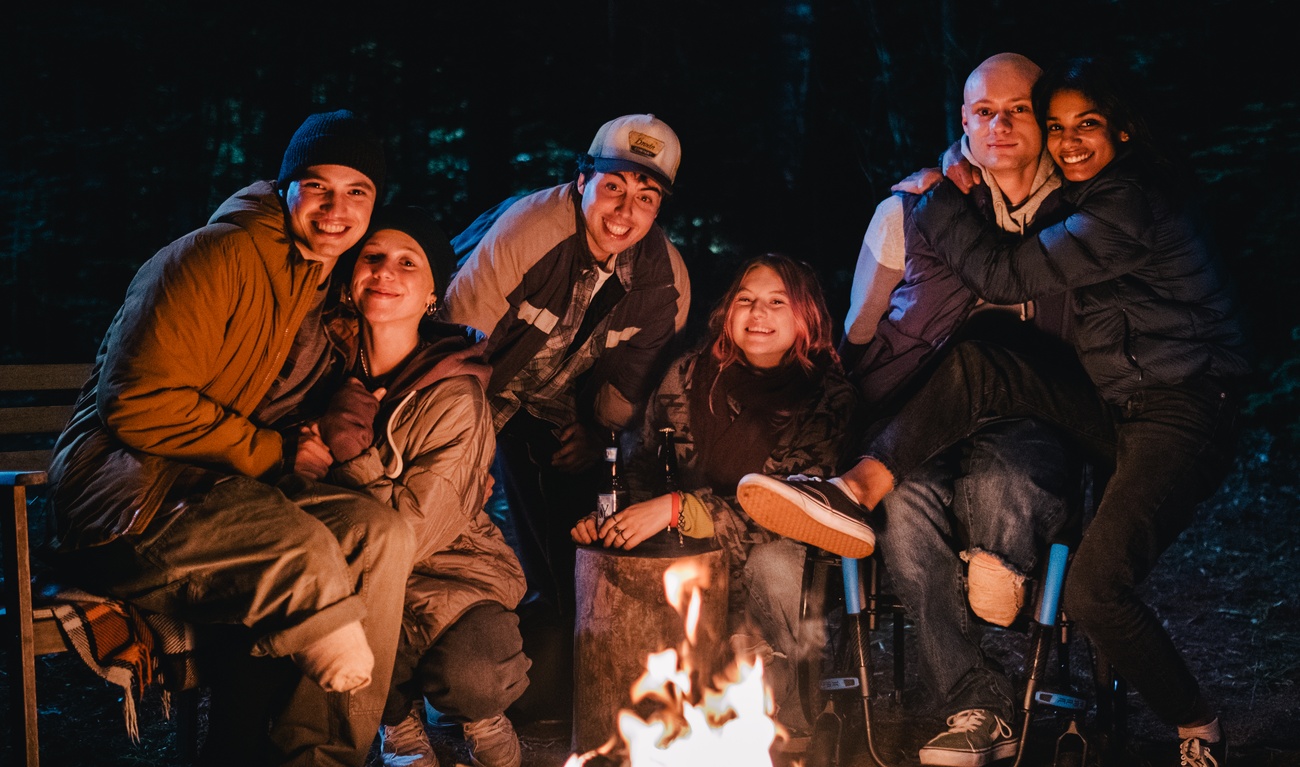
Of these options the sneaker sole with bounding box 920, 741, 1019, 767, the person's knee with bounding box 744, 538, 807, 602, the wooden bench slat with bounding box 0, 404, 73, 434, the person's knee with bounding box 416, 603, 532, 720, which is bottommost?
the sneaker sole with bounding box 920, 741, 1019, 767

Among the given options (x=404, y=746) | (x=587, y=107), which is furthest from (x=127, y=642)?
(x=587, y=107)

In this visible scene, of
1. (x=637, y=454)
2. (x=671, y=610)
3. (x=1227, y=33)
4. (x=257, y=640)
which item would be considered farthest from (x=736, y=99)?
(x=257, y=640)

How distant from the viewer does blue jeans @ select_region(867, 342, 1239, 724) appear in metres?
3.50

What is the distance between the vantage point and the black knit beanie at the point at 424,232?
151 inches

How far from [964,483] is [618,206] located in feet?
6.24

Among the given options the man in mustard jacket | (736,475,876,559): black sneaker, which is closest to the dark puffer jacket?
(736,475,876,559): black sneaker

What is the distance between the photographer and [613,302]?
4.81 m

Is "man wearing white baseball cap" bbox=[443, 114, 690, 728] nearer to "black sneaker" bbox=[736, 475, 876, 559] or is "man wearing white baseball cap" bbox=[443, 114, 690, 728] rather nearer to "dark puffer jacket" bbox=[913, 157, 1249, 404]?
"black sneaker" bbox=[736, 475, 876, 559]

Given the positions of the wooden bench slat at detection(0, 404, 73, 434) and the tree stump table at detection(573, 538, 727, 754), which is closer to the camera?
the tree stump table at detection(573, 538, 727, 754)

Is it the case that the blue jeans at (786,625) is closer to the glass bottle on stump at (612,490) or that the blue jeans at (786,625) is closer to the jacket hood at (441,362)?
the glass bottle on stump at (612,490)

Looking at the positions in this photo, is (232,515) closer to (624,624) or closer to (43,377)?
(624,624)

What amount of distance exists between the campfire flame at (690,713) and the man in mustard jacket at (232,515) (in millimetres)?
817

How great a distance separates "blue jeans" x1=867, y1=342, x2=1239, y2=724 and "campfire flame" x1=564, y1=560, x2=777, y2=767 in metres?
0.92

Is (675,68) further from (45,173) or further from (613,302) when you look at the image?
(45,173)
